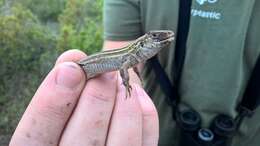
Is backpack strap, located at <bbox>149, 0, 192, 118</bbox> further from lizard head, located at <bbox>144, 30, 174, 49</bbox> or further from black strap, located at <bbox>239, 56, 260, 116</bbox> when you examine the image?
lizard head, located at <bbox>144, 30, 174, 49</bbox>

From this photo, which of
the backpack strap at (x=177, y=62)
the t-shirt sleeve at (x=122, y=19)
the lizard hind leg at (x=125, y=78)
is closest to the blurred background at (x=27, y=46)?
the t-shirt sleeve at (x=122, y=19)

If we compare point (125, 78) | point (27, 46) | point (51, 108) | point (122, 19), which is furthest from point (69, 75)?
point (27, 46)

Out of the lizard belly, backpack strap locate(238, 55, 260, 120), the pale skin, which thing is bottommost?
backpack strap locate(238, 55, 260, 120)

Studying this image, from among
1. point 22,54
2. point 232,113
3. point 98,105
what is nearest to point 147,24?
point 232,113

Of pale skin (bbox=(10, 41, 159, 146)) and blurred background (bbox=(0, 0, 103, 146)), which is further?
blurred background (bbox=(0, 0, 103, 146))

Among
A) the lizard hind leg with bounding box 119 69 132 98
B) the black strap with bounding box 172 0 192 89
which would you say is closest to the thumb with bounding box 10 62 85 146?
the lizard hind leg with bounding box 119 69 132 98
